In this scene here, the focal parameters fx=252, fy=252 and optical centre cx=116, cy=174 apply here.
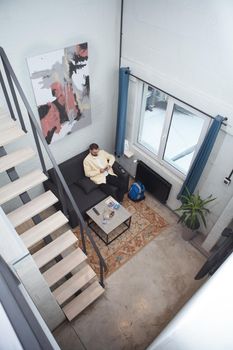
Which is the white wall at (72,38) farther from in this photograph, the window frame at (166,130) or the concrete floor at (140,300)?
the concrete floor at (140,300)

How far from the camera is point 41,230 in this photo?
9.51 feet

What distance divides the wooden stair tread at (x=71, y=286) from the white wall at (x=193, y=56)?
2.23 metres

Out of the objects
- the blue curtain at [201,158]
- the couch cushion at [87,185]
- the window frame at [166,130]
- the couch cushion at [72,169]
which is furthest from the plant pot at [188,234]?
the couch cushion at [72,169]

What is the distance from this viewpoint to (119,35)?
4102 mm

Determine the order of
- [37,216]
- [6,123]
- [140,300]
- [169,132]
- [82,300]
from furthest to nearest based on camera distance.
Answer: [169,132]
[140,300]
[82,300]
[37,216]
[6,123]

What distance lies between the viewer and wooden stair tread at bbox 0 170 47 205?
2725mm

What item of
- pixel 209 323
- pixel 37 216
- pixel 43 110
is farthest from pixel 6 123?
pixel 209 323

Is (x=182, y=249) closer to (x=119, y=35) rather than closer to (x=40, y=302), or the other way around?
(x=40, y=302)

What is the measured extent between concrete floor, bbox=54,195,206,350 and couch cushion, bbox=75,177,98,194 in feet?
4.77

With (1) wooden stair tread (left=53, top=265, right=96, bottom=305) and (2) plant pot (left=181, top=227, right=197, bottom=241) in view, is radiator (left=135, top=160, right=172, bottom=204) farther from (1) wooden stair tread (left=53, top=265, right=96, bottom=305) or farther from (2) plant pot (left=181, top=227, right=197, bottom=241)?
(1) wooden stair tread (left=53, top=265, right=96, bottom=305)

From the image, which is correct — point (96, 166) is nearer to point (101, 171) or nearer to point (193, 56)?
point (101, 171)

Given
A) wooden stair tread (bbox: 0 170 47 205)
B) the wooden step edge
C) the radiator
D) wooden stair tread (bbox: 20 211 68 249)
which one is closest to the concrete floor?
the radiator

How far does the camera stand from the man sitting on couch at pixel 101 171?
4762 millimetres

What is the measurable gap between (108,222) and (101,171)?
1.02 meters
